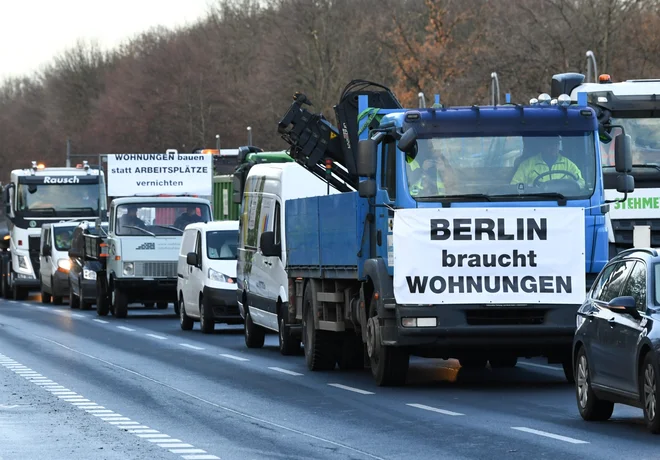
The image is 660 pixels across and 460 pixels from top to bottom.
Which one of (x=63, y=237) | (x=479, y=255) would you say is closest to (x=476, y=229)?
(x=479, y=255)

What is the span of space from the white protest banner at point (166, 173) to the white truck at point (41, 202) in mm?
6698

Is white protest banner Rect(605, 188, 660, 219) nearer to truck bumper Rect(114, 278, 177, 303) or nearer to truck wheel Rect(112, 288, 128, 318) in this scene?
truck bumper Rect(114, 278, 177, 303)

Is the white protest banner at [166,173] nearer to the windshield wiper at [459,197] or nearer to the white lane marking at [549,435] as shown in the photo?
the windshield wiper at [459,197]

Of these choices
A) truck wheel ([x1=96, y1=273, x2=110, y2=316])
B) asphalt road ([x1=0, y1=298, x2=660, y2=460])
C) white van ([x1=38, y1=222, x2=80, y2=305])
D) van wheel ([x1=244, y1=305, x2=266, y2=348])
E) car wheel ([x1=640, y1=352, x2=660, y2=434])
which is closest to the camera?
asphalt road ([x1=0, y1=298, x2=660, y2=460])

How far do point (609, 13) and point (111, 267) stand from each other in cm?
2261

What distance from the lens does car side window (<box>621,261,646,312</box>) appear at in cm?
1295

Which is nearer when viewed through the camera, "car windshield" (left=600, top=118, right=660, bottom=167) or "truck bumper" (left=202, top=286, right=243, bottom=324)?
"car windshield" (left=600, top=118, right=660, bottom=167)

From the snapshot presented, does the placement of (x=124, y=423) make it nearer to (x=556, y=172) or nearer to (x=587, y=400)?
(x=587, y=400)

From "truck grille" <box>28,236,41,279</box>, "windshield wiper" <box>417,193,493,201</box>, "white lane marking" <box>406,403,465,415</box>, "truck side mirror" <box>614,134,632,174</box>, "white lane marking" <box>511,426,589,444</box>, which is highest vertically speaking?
"truck grille" <box>28,236,41,279</box>

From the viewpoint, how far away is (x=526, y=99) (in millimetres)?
55875

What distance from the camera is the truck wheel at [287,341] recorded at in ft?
75.5

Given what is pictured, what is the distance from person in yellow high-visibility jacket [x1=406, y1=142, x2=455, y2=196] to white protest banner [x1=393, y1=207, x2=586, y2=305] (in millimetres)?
284

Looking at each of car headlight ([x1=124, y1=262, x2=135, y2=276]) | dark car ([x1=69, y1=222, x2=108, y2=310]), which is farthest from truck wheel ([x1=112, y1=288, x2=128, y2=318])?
dark car ([x1=69, y1=222, x2=108, y2=310])

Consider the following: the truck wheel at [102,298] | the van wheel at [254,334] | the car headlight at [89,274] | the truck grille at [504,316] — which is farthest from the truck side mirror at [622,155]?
the car headlight at [89,274]
